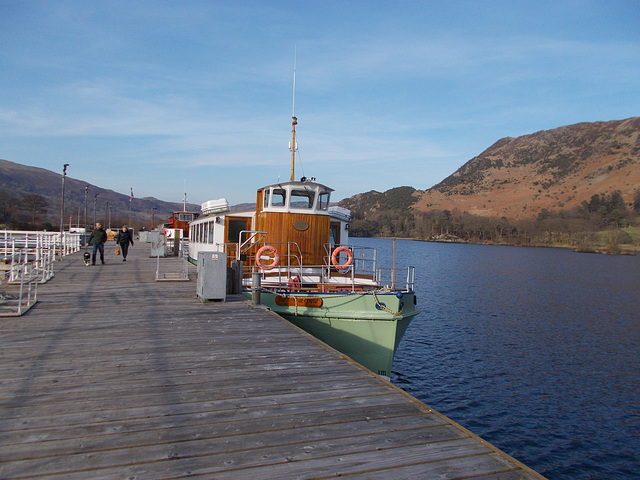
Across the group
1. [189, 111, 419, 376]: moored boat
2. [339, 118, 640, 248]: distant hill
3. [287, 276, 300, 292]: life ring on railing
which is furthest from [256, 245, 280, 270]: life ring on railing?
[339, 118, 640, 248]: distant hill

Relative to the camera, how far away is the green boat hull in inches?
418

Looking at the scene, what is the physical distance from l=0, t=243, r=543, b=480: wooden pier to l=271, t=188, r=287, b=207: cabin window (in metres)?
6.64

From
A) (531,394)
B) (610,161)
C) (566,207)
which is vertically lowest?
(531,394)

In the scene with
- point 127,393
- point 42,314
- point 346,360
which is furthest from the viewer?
point 42,314

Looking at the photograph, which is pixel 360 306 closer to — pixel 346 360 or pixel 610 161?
pixel 346 360

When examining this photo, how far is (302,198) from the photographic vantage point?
13203mm

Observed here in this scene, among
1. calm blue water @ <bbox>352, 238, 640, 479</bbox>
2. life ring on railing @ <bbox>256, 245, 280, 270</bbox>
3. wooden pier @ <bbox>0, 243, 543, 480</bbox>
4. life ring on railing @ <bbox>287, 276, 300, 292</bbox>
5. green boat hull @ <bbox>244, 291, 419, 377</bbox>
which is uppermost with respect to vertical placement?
life ring on railing @ <bbox>256, 245, 280, 270</bbox>

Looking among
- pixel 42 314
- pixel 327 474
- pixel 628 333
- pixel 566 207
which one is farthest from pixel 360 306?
pixel 566 207

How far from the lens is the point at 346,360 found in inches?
222

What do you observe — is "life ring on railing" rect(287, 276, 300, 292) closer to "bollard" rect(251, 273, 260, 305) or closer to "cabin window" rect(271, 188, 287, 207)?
"bollard" rect(251, 273, 260, 305)

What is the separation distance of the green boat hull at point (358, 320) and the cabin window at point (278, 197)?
327 centimetres

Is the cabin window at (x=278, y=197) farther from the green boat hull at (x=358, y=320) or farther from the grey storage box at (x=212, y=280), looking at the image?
the grey storage box at (x=212, y=280)

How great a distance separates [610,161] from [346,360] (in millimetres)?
207288

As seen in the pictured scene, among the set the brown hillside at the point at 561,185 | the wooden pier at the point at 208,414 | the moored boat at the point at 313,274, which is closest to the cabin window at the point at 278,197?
the moored boat at the point at 313,274
